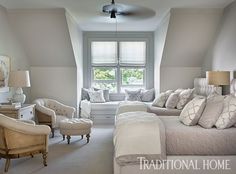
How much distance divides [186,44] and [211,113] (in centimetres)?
355

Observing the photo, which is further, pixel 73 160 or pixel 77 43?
pixel 77 43

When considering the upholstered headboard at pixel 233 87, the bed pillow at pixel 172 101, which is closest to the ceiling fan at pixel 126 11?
the bed pillow at pixel 172 101

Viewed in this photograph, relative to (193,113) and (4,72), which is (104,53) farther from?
(193,113)

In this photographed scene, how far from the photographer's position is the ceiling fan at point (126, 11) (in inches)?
196

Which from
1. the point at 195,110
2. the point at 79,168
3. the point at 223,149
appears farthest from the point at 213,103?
the point at 79,168

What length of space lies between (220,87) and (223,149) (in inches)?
103

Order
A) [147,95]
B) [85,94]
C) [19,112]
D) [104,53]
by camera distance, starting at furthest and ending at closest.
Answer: [104,53], [85,94], [147,95], [19,112]

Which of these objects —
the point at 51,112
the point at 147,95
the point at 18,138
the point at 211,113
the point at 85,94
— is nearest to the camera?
the point at 211,113

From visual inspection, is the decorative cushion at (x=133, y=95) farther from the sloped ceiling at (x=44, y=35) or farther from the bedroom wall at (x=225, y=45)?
the bedroom wall at (x=225, y=45)

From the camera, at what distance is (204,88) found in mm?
6219

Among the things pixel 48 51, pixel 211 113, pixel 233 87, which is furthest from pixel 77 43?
pixel 211 113

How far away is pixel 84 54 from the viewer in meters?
8.05

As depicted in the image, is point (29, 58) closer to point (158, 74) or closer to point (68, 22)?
point (68, 22)

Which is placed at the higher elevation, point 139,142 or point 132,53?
point 132,53
